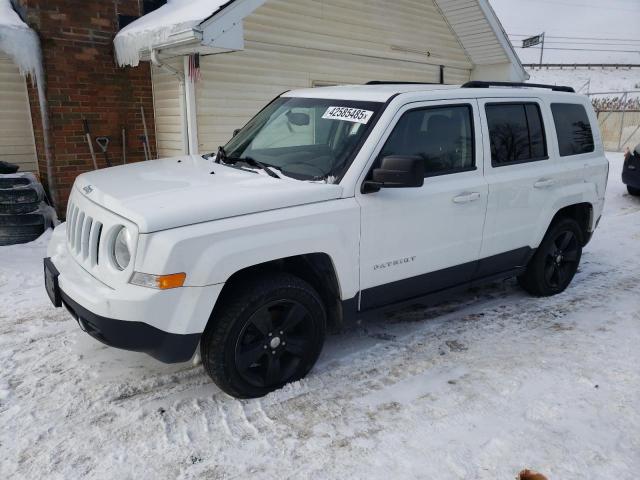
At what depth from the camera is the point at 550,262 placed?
502 centimetres

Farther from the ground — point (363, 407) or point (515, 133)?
point (515, 133)

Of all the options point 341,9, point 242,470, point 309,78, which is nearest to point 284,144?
point 242,470

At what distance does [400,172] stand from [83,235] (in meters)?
1.98

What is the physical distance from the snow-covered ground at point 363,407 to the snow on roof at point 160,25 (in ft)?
12.1

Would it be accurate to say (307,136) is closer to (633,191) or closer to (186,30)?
(186,30)

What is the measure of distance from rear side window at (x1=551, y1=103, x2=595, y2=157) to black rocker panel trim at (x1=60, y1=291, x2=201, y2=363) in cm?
372

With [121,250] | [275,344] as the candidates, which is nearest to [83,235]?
[121,250]

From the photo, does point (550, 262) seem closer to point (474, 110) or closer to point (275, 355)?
point (474, 110)

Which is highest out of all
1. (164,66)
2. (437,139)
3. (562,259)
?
(164,66)

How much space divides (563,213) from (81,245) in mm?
4237

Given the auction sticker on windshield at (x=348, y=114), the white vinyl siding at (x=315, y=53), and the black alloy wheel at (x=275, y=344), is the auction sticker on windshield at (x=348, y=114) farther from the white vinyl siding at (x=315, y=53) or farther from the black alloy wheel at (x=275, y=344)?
the white vinyl siding at (x=315, y=53)

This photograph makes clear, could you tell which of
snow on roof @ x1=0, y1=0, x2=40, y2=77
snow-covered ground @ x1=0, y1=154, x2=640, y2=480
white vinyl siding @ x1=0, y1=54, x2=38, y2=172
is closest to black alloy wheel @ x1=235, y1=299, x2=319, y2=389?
snow-covered ground @ x1=0, y1=154, x2=640, y2=480

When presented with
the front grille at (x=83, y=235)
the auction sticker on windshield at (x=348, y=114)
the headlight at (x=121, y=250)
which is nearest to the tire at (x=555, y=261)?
the auction sticker on windshield at (x=348, y=114)

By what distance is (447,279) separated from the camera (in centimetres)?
406
